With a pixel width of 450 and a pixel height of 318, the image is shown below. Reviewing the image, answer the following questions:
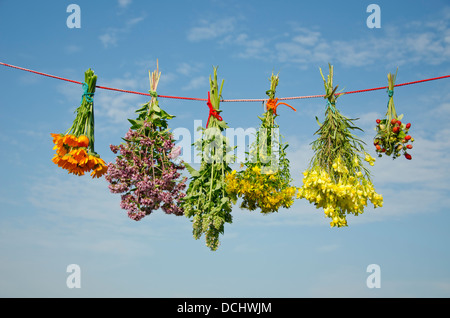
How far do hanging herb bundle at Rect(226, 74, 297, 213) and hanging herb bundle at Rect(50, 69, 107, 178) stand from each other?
53.2 inches

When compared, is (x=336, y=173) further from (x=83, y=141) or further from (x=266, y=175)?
(x=83, y=141)

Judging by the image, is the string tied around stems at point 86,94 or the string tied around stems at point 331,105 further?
the string tied around stems at point 86,94

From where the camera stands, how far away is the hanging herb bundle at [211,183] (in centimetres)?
473

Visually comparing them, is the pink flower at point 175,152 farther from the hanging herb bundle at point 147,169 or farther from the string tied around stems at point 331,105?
the string tied around stems at point 331,105

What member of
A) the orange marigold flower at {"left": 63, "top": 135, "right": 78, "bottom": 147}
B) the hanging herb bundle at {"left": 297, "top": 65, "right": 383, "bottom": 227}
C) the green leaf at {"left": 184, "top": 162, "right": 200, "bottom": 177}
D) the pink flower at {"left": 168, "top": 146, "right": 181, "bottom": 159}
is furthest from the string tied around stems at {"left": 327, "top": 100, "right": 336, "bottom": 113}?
the orange marigold flower at {"left": 63, "top": 135, "right": 78, "bottom": 147}

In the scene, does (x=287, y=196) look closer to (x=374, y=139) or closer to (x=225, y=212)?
(x=225, y=212)

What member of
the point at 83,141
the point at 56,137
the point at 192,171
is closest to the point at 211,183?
the point at 192,171

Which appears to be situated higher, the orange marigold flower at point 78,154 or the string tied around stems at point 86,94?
the string tied around stems at point 86,94

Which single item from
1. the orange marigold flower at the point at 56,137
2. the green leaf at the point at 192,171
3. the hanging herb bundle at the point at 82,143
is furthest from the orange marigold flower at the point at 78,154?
the green leaf at the point at 192,171

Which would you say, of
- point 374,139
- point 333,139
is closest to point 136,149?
point 333,139

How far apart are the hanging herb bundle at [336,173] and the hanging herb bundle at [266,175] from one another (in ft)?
0.98

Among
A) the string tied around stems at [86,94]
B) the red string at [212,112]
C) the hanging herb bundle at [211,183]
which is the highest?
the string tied around stems at [86,94]

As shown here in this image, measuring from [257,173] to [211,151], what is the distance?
57cm

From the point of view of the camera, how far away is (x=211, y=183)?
4.84 meters
